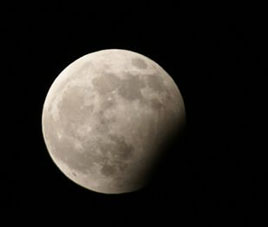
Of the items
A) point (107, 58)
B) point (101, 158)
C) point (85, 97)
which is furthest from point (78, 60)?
point (101, 158)

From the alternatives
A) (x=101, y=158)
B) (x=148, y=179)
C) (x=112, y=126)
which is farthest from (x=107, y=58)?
(x=148, y=179)

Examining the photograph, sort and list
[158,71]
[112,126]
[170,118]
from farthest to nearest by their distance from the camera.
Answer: [158,71] → [170,118] → [112,126]

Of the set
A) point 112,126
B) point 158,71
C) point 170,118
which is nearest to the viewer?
point 112,126

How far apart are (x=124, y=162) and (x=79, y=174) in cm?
64

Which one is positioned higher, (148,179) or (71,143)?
(71,143)

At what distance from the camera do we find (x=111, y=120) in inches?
148

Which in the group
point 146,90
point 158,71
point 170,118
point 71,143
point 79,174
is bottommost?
point 79,174

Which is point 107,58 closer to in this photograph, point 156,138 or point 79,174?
point 156,138

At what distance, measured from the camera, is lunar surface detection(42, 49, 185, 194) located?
149 inches

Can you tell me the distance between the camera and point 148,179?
4270mm

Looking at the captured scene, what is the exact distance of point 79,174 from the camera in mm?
4105

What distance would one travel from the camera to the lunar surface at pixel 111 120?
3787 mm

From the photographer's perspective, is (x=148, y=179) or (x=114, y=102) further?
(x=148, y=179)

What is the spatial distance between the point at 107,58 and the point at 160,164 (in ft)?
4.95
